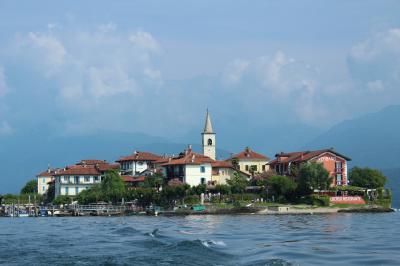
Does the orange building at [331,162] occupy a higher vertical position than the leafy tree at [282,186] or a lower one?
higher

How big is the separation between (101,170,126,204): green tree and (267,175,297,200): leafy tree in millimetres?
23169

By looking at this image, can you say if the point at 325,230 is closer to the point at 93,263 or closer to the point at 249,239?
the point at 249,239

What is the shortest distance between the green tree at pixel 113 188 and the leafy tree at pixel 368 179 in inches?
1324

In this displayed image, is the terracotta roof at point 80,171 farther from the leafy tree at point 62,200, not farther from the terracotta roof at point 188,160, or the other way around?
the terracotta roof at point 188,160

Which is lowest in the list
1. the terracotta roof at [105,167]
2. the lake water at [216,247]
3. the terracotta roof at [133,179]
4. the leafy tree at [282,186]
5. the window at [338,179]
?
the lake water at [216,247]

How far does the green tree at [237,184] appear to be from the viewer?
102 meters

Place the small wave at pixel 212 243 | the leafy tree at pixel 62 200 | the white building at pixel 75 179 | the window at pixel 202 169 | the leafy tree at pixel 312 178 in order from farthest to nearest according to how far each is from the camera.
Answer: the white building at pixel 75 179 → the leafy tree at pixel 62 200 → the window at pixel 202 169 → the leafy tree at pixel 312 178 → the small wave at pixel 212 243

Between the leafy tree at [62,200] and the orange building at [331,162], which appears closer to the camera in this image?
the orange building at [331,162]

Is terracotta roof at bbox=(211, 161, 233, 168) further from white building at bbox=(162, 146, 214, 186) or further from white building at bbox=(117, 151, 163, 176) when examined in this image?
white building at bbox=(117, 151, 163, 176)

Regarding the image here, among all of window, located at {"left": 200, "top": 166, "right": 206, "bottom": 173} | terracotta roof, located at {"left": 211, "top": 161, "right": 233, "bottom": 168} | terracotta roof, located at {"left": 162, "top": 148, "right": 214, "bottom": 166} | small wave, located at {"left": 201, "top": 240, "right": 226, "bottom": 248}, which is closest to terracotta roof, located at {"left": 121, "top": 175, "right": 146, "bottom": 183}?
terracotta roof, located at {"left": 162, "top": 148, "right": 214, "bottom": 166}

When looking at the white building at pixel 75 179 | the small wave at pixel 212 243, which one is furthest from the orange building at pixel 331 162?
the small wave at pixel 212 243

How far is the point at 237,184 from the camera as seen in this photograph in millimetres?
102375

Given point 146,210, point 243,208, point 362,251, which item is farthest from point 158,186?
point 362,251

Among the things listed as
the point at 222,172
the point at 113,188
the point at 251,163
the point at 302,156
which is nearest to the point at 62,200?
the point at 113,188
